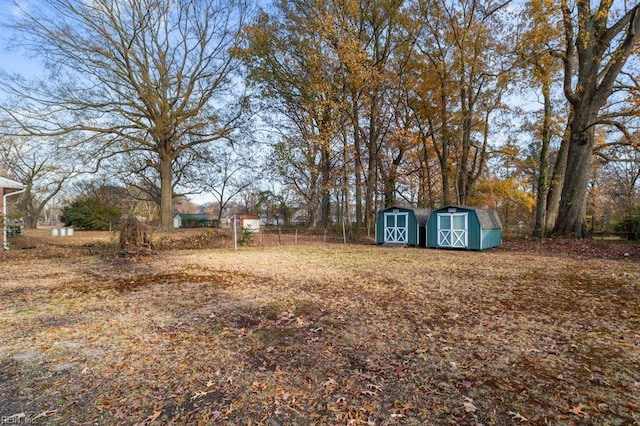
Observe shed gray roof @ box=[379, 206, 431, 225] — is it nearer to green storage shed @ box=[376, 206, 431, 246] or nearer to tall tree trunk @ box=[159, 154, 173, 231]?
green storage shed @ box=[376, 206, 431, 246]

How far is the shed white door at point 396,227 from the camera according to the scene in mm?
15084

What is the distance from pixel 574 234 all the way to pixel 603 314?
10685 mm

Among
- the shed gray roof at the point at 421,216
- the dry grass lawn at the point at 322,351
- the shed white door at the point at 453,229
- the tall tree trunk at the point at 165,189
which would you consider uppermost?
the tall tree trunk at the point at 165,189

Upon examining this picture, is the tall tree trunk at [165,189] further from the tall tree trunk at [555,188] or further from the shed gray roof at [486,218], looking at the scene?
the tall tree trunk at [555,188]

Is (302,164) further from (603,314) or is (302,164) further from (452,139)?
(603,314)

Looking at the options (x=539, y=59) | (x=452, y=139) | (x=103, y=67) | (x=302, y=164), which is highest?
(x=103, y=67)

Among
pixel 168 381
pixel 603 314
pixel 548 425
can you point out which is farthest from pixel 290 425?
pixel 603 314

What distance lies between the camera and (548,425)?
2.17m

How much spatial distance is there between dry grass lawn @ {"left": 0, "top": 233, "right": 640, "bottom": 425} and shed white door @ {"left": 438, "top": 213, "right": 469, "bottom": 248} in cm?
652

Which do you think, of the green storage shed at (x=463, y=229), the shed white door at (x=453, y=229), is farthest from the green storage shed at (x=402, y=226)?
the shed white door at (x=453, y=229)

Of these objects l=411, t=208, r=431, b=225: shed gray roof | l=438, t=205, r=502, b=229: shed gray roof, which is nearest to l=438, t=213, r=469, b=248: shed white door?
l=438, t=205, r=502, b=229: shed gray roof

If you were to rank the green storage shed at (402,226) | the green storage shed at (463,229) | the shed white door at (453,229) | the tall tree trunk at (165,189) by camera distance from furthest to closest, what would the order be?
1. the tall tree trunk at (165,189)
2. the green storage shed at (402,226)
3. the shed white door at (453,229)
4. the green storage shed at (463,229)

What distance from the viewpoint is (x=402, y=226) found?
49.7 ft

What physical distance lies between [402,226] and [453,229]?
2353 mm
